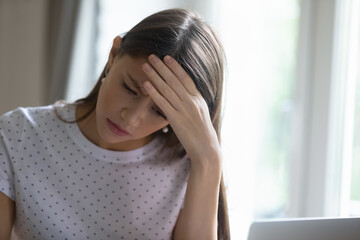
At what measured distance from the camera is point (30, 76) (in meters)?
2.85

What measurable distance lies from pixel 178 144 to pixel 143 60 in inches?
13.4

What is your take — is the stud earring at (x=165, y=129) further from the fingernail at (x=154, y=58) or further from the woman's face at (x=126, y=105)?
the fingernail at (x=154, y=58)

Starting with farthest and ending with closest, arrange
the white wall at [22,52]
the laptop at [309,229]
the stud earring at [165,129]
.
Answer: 1. the white wall at [22,52]
2. the stud earring at [165,129]
3. the laptop at [309,229]

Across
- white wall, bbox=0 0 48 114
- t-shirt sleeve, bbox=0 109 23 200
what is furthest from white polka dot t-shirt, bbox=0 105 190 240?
white wall, bbox=0 0 48 114

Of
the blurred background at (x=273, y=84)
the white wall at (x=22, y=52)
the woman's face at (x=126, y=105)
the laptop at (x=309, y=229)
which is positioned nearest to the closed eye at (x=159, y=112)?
the woman's face at (x=126, y=105)

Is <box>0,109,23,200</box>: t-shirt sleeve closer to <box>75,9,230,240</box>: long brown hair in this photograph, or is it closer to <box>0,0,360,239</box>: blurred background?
<box>75,9,230,240</box>: long brown hair

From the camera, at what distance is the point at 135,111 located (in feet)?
3.57

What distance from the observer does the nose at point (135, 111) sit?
109 centimetres

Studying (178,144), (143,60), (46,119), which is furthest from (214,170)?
(46,119)

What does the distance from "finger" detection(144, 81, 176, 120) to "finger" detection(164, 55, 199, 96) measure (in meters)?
→ 0.06

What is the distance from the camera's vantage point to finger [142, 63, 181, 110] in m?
1.07

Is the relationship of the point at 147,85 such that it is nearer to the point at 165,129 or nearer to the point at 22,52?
the point at 165,129

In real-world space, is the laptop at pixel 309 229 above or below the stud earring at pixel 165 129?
below

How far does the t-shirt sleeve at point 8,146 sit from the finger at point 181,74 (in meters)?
0.47
